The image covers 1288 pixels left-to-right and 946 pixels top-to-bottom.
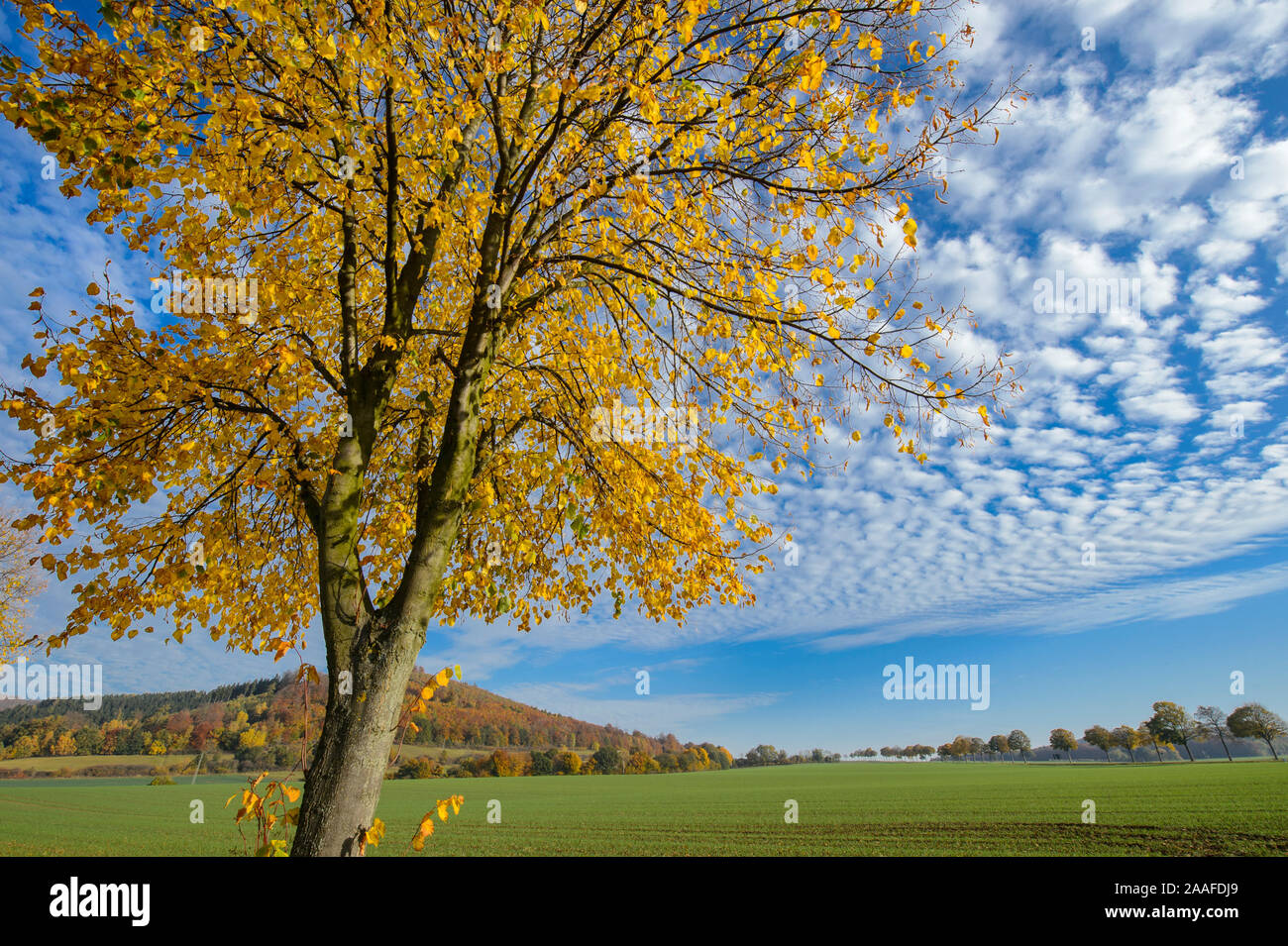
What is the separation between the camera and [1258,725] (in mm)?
101875

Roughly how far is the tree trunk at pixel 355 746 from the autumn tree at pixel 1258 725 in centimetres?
14540

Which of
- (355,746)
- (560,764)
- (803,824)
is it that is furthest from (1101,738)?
(355,746)

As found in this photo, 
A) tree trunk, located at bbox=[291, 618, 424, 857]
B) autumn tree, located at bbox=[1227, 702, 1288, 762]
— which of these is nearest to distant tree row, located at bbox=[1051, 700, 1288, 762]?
autumn tree, located at bbox=[1227, 702, 1288, 762]

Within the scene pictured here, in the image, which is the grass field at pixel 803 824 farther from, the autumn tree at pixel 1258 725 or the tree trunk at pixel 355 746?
the autumn tree at pixel 1258 725

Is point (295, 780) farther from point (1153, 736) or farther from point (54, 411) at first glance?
point (1153, 736)

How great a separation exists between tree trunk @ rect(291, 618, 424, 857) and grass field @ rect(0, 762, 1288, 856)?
380 inches

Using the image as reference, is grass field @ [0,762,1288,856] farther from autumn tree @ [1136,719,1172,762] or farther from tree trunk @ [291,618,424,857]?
autumn tree @ [1136,719,1172,762]

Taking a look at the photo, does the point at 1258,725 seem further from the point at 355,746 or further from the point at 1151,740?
the point at 355,746

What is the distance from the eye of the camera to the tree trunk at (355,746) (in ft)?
16.3

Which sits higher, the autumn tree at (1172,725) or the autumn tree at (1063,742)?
the autumn tree at (1172,725)

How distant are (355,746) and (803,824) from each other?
28.9 m

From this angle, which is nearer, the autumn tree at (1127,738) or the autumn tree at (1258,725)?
the autumn tree at (1258,725)

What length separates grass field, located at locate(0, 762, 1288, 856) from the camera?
21.4 metres

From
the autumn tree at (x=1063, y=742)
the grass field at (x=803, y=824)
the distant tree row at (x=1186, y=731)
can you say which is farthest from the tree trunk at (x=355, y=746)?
the autumn tree at (x=1063, y=742)
